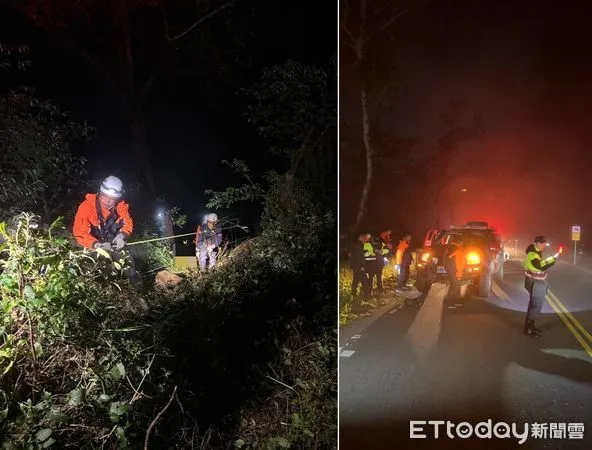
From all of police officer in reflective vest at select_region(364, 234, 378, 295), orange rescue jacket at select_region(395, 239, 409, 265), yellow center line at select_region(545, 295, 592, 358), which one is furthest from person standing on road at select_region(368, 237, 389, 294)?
yellow center line at select_region(545, 295, 592, 358)

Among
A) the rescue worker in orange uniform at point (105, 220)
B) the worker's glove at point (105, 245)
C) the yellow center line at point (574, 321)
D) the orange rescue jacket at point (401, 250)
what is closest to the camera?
the yellow center line at point (574, 321)

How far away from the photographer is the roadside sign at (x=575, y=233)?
3438 mm

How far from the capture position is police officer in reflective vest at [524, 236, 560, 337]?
11.2 feet

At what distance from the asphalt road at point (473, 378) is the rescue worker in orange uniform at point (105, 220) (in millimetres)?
2638

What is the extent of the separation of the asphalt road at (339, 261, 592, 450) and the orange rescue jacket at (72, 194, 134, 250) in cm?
272

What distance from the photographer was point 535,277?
3480 mm

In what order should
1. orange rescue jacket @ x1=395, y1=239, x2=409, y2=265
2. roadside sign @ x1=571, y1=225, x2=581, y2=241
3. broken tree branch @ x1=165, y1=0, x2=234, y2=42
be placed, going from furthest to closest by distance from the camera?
broken tree branch @ x1=165, y1=0, x2=234, y2=42 → orange rescue jacket @ x1=395, y1=239, x2=409, y2=265 → roadside sign @ x1=571, y1=225, x2=581, y2=241

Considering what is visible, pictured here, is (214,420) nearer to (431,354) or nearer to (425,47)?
(431,354)

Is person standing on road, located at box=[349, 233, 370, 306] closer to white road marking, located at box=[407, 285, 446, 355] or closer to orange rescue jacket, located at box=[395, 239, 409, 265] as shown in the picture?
orange rescue jacket, located at box=[395, 239, 409, 265]

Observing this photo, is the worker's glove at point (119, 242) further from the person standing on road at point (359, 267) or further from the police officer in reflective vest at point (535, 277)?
the police officer in reflective vest at point (535, 277)

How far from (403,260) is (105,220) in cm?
299

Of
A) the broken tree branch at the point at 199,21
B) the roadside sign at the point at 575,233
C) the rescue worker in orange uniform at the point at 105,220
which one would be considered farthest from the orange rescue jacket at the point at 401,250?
the broken tree branch at the point at 199,21

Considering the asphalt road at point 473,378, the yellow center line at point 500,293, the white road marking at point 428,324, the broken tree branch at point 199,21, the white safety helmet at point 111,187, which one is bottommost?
the asphalt road at point 473,378

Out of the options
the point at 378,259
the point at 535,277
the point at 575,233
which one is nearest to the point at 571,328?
the point at 535,277
